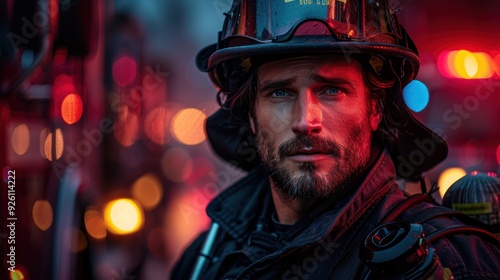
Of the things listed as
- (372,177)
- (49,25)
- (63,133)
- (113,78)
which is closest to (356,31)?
(372,177)

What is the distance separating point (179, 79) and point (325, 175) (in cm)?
872

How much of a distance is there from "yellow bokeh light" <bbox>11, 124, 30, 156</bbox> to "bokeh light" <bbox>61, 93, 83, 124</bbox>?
0.63 m

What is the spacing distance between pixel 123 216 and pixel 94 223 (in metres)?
1.12

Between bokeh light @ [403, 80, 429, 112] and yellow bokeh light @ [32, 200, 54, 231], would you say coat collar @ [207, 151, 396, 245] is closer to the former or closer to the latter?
yellow bokeh light @ [32, 200, 54, 231]

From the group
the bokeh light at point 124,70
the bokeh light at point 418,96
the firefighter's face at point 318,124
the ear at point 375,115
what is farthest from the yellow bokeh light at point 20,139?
the bokeh light at point 418,96

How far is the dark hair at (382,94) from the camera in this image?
2.51 m

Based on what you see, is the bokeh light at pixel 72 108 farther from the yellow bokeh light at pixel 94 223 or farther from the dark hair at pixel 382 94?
the dark hair at pixel 382 94

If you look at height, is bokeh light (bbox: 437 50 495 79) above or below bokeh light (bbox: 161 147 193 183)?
above

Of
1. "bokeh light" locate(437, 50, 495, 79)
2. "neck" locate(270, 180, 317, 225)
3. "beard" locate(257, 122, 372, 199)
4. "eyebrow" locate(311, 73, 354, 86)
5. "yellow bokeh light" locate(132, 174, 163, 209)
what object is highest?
"bokeh light" locate(437, 50, 495, 79)

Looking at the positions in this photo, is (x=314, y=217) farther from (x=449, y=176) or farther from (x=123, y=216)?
(x=449, y=176)

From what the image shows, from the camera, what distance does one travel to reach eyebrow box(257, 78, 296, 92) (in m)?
2.43

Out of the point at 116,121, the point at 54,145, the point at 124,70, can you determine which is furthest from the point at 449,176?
the point at 54,145

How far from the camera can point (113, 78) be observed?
5.79 m

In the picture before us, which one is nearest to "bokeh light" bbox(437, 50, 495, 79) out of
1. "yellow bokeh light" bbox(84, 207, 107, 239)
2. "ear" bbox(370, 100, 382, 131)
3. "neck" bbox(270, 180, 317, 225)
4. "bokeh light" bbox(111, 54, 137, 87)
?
"bokeh light" bbox(111, 54, 137, 87)
